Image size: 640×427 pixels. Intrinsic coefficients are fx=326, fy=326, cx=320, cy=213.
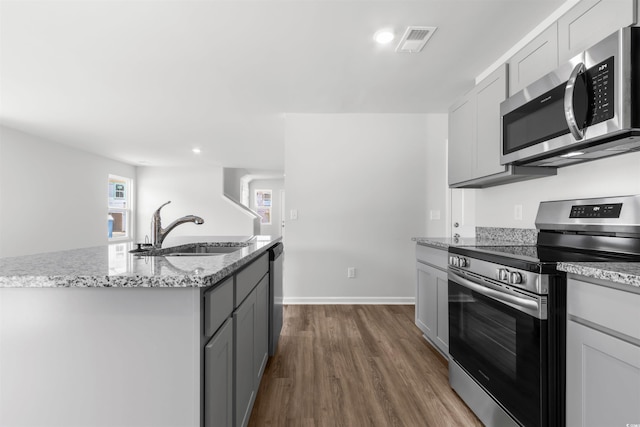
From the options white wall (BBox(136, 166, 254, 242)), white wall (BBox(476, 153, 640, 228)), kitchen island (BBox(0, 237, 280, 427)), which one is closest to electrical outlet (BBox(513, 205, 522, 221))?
white wall (BBox(476, 153, 640, 228))

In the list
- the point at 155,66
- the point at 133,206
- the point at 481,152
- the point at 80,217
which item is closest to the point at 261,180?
the point at 133,206

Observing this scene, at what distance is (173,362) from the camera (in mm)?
955

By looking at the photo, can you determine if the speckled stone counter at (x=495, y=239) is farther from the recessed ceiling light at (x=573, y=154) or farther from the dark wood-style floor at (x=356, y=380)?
the dark wood-style floor at (x=356, y=380)

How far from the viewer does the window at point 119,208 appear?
7.48 metres

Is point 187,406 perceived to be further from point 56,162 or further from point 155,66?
point 56,162

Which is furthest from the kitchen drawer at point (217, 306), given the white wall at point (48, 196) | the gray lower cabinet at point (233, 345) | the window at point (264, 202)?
the window at point (264, 202)

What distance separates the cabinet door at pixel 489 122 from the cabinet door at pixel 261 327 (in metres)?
1.72

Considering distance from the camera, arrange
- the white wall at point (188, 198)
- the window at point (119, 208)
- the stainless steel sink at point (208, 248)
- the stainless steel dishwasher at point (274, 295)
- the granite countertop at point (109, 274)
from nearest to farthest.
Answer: the granite countertop at point (109, 274) → the stainless steel sink at point (208, 248) → the stainless steel dishwasher at point (274, 295) → the window at point (119, 208) → the white wall at point (188, 198)

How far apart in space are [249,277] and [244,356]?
13.9 inches

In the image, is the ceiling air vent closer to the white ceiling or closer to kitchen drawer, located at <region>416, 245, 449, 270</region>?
the white ceiling

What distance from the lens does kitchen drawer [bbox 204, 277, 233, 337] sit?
99 cm

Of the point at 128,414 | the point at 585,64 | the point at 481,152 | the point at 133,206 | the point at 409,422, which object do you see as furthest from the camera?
the point at 133,206

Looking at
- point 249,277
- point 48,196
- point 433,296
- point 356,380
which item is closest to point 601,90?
point 433,296

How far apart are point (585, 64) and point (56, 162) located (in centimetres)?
709
